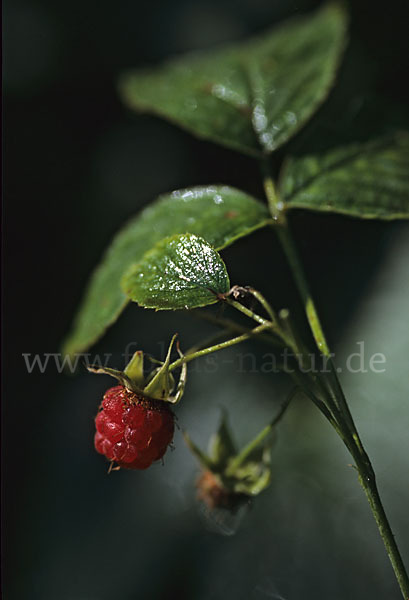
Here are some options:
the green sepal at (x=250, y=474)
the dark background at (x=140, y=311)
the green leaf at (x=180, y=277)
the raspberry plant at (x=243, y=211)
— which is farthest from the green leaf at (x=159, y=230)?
the green sepal at (x=250, y=474)

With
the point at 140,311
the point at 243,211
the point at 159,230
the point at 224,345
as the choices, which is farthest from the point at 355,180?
the point at 140,311

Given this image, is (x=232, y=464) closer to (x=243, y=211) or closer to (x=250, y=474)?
(x=250, y=474)

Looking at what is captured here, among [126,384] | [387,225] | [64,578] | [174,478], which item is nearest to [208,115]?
[387,225]

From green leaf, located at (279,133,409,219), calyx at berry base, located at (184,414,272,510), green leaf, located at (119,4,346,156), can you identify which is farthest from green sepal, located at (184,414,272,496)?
green leaf, located at (119,4,346,156)

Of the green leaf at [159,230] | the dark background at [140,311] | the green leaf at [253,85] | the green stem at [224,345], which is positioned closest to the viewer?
the green stem at [224,345]

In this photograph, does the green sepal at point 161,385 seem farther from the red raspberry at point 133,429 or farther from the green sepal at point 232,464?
the green sepal at point 232,464

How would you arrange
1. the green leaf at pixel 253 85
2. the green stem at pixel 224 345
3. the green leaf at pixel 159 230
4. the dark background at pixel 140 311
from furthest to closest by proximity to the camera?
the dark background at pixel 140 311 < the green leaf at pixel 253 85 < the green leaf at pixel 159 230 < the green stem at pixel 224 345
